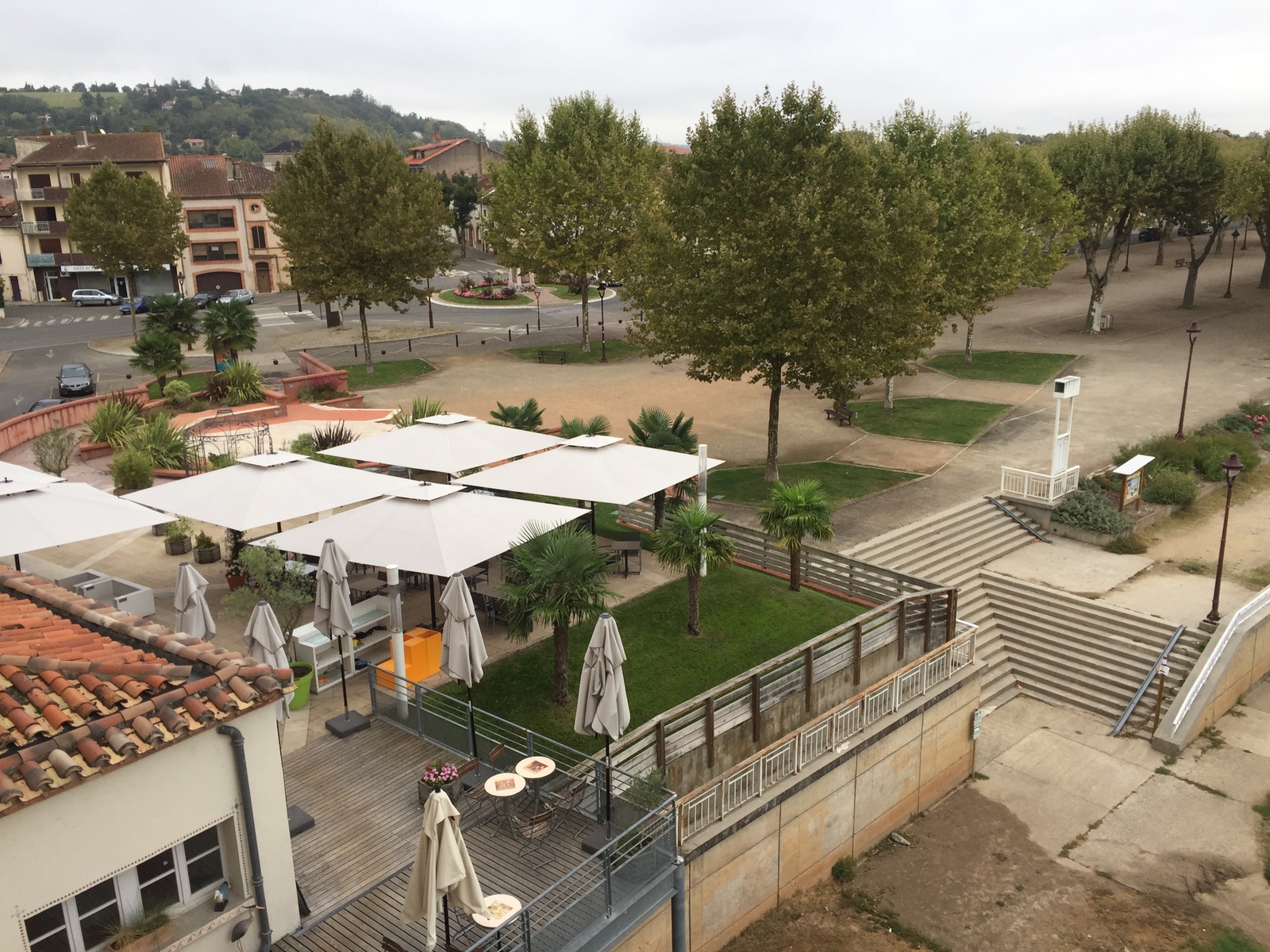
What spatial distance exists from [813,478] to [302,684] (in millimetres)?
16169

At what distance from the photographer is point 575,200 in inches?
1718

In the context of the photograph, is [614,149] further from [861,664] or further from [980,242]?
[861,664]

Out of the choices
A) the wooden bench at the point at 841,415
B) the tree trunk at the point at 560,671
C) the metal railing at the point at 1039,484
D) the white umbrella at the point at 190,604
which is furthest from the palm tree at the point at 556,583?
the wooden bench at the point at 841,415

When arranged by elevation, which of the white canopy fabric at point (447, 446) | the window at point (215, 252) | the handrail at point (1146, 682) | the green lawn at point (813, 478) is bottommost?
the handrail at point (1146, 682)

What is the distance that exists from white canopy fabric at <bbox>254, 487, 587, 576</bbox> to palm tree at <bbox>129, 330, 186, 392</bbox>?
24.9 m

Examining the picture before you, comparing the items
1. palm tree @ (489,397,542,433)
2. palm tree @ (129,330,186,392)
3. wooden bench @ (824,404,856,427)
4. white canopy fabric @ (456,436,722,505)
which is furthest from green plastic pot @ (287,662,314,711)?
palm tree @ (129,330,186,392)

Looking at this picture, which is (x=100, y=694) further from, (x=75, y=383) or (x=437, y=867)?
(x=75, y=383)

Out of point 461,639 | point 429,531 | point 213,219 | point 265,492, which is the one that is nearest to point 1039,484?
point 429,531

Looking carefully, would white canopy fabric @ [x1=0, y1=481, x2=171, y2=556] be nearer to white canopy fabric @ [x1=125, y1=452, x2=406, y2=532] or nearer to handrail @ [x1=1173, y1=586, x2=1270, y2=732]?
white canopy fabric @ [x1=125, y1=452, x2=406, y2=532]

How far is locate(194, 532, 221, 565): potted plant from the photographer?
20.2m

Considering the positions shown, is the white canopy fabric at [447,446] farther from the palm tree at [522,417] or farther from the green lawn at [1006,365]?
the green lawn at [1006,365]

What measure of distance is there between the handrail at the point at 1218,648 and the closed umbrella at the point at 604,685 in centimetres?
1293

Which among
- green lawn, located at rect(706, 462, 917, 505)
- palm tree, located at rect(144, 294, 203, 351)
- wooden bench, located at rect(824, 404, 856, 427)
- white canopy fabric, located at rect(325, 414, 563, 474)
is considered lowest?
green lawn, located at rect(706, 462, 917, 505)

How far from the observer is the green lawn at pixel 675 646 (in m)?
15.1
